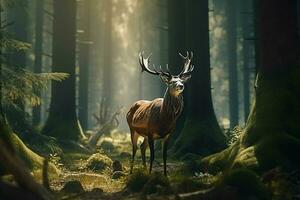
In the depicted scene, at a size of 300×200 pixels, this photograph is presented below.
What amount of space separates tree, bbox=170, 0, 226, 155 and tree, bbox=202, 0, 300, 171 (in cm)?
536

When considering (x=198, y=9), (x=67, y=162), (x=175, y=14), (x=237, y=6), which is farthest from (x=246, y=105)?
(x=67, y=162)

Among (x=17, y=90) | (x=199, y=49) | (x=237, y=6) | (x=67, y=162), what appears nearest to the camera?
(x=17, y=90)

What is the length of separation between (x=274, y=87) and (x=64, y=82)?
11.5 m

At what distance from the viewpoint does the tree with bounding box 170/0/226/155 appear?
16.5 m

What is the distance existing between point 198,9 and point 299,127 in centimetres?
994

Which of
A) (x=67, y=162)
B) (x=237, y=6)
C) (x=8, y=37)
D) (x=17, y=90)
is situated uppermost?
(x=237, y=6)

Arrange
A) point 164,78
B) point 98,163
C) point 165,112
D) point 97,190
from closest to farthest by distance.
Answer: point 97,190 < point 164,78 < point 165,112 < point 98,163

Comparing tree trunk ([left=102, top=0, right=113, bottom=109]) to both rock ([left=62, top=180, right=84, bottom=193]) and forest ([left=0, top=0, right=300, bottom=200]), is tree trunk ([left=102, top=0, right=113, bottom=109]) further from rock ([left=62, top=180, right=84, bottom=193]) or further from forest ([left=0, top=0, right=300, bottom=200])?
rock ([left=62, top=180, right=84, bottom=193])

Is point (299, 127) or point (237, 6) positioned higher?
point (237, 6)

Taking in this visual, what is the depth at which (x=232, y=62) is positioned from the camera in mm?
43219

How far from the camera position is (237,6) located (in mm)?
46688

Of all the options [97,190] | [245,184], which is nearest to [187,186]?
[245,184]

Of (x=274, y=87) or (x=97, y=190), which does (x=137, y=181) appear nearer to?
(x=97, y=190)

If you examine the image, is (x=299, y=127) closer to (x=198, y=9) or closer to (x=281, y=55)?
(x=281, y=55)
